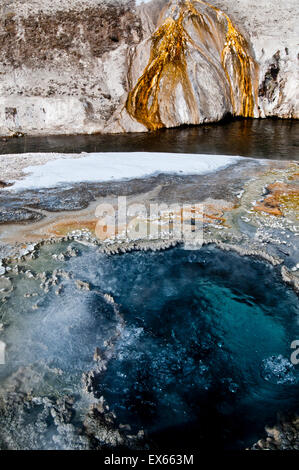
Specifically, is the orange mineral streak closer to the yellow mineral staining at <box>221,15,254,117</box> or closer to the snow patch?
the yellow mineral staining at <box>221,15,254,117</box>

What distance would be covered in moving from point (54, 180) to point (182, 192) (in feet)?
13.2

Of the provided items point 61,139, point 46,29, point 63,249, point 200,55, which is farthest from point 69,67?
point 63,249

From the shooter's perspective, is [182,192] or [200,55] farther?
[200,55]

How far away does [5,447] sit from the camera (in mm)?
2809

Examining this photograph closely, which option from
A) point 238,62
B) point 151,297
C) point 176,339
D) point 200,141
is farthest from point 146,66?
point 176,339

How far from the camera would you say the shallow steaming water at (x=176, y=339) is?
317 cm

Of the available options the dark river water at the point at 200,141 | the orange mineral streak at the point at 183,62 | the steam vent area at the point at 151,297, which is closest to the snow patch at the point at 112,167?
the steam vent area at the point at 151,297

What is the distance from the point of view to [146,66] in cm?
1895

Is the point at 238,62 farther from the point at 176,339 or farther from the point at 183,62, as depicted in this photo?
the point at 176,339

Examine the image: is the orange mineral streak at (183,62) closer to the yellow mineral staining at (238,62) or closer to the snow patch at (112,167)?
the yellow mineral staining at (238,62)

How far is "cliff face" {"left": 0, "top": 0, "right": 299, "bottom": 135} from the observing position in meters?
18.4

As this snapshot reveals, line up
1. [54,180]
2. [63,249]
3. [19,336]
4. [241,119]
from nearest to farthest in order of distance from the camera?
[19,336], [63,249], [54,180], [241,119]

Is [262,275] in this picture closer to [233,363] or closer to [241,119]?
[233,363]

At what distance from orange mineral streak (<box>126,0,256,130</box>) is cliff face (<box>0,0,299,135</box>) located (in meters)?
0.06
